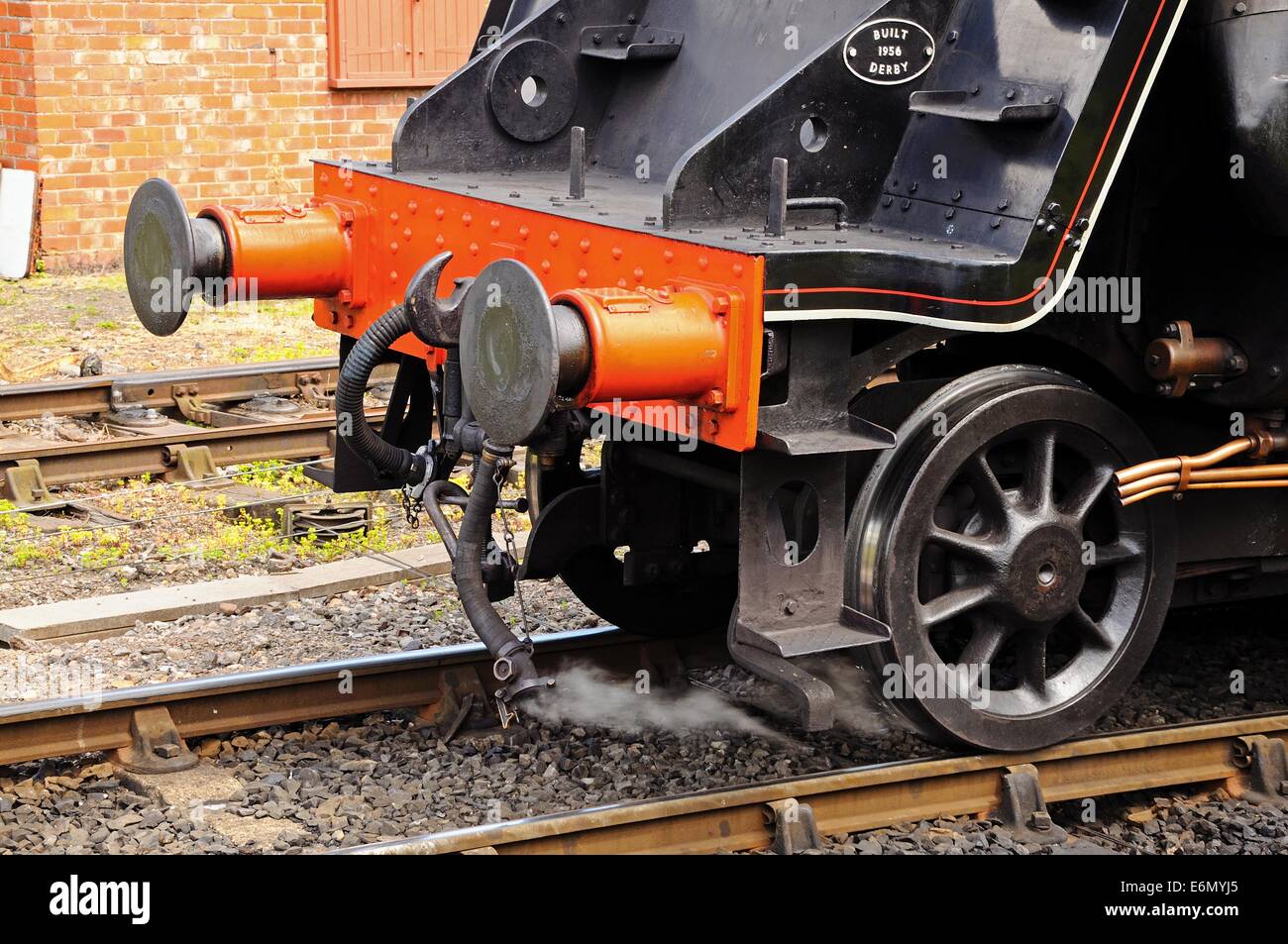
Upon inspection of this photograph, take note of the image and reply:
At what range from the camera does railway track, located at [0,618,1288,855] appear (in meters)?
4.15

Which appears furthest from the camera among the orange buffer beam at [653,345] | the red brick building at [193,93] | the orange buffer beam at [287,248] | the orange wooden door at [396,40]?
the orange wooden door at [396,40]

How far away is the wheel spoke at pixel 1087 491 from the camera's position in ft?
14.8

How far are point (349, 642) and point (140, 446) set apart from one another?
244 cm

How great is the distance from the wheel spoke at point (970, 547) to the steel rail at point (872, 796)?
1.79ft

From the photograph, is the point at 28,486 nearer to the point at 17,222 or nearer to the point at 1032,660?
the point at 1032,660

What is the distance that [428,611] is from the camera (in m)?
6.09

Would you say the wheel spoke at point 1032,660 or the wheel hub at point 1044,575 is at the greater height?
the wheel hub at point 1044,575

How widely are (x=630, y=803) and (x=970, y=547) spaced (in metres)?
1.07

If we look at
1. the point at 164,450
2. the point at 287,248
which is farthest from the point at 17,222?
the point at 287,248

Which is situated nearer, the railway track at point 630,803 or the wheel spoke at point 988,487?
the railway track at point 630,803

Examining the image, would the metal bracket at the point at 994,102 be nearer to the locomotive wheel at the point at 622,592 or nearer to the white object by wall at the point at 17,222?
the locomotive wheel at the point at 622,592

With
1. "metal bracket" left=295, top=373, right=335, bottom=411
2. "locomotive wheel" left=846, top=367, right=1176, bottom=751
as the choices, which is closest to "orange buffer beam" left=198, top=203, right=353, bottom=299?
"locomotive wheel" left=846, top=367, right=1176, bottom=751

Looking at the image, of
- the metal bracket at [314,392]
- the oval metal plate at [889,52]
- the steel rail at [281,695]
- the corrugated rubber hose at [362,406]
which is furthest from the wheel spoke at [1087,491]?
the metal bracket at [314,392]
